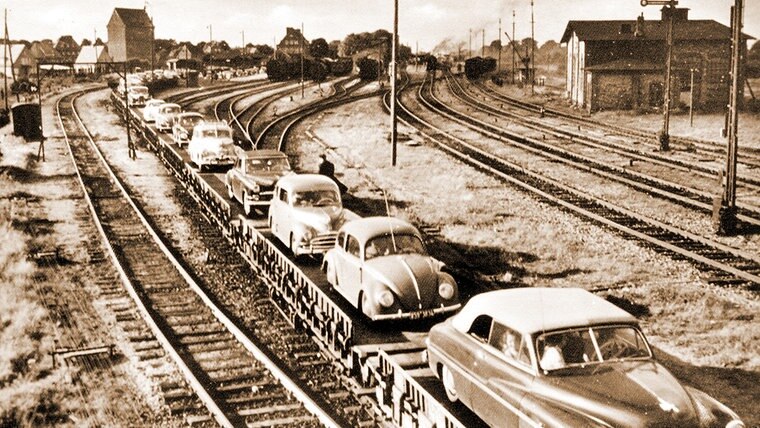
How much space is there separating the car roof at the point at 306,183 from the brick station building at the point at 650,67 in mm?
36826

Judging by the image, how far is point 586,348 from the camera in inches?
337

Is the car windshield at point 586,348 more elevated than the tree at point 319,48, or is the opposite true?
the tree at point 319,48

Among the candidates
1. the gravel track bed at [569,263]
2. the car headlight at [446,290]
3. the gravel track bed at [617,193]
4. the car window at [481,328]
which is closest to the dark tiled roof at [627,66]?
the gravel track bed at [617,193]

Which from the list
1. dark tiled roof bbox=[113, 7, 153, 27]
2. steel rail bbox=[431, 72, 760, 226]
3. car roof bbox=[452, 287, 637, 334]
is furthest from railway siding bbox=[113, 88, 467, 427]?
dark tiled roof bbox=[113, 7, 153, 27]

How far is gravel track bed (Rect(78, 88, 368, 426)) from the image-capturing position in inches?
490

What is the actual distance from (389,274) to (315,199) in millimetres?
5124

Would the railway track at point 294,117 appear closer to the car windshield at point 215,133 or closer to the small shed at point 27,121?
the car windshield at point 215,133

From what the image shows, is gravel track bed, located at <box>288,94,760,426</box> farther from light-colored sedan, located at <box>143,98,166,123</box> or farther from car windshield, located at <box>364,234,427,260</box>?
light-colored sedan, located at <box>143,98,166,123</box>

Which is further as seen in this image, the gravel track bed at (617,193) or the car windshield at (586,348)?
the gravel track bed at (617,193)

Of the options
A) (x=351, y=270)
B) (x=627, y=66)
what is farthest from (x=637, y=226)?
(x=627, y=66)

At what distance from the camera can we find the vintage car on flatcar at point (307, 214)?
1656cm

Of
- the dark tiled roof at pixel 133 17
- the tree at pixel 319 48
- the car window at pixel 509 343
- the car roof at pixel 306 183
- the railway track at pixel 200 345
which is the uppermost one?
the dark tiled roof at pixel 133 17

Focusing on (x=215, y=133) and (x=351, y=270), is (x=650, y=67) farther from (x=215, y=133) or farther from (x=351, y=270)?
(x=351, y=270)

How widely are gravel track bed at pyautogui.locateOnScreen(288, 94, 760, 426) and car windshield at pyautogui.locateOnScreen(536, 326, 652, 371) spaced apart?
296 centimetres
